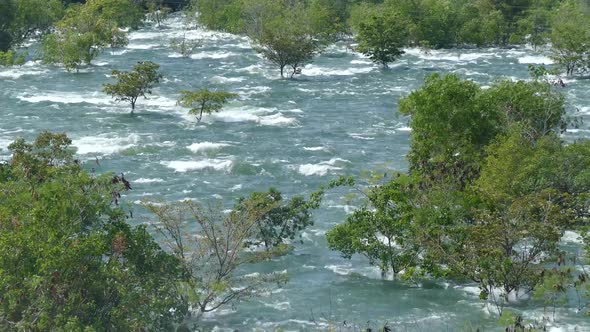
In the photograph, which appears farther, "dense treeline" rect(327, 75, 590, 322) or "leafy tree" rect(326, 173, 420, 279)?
"leafy tree" rect(326, 173, 420, 279)

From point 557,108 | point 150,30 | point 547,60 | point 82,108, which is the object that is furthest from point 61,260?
point 150,30

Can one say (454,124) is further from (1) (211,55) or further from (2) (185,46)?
(2) (185,46)

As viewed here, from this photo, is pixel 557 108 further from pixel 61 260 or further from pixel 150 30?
pixel 150 30

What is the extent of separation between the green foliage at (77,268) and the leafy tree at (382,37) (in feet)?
132

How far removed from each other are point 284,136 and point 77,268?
24243 mm

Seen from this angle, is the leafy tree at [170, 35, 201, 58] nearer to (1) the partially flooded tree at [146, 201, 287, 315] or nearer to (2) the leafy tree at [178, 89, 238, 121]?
(2) the leafy tree at [178, 89, 238, 121]

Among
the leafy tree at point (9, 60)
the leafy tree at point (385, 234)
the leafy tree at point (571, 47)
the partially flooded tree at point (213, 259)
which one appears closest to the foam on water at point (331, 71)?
the leafy tree at point (571, 47)

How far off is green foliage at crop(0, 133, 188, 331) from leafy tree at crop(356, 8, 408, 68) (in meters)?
40.3

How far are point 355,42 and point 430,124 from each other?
147 feet

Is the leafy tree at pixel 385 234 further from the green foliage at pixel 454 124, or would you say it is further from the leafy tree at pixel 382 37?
the leafy tree at pixel 382 37

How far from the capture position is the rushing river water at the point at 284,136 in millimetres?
22281

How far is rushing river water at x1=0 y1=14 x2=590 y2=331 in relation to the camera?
22.3 m

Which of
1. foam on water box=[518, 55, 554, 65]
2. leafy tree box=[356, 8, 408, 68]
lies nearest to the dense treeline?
leafy tree box=[356, 8, 408, 68]

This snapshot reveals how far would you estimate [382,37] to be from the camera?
195 feet
